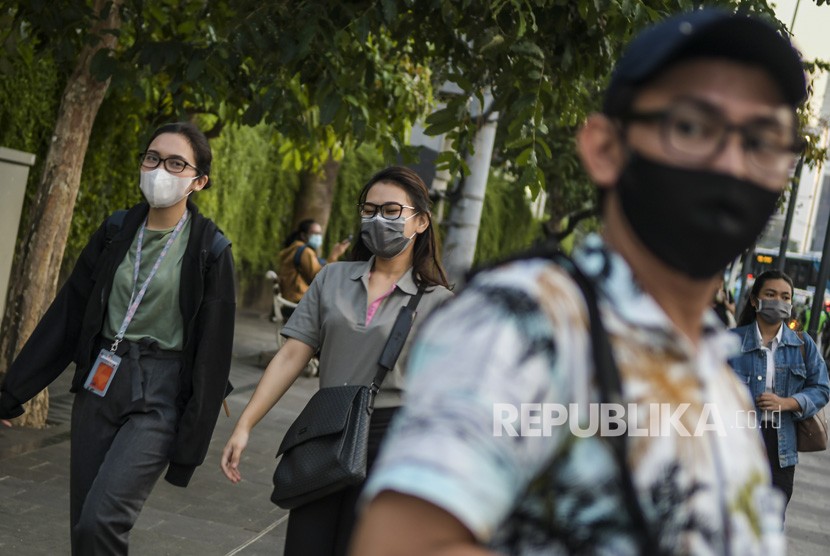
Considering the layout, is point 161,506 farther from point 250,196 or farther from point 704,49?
point 250,196

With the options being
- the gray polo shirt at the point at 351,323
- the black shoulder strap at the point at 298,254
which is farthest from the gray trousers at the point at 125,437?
the black shoulder strap at the point at 298,254

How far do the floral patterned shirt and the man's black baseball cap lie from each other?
214 mm

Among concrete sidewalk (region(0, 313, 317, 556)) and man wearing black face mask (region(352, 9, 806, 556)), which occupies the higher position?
man wearing black face mask (region(352, 9, 806, 556))

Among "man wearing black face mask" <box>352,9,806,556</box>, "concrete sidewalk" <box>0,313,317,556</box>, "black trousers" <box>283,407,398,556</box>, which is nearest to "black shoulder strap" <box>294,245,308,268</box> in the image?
"concrete sidewalk" <box>0,313,317,556</box>

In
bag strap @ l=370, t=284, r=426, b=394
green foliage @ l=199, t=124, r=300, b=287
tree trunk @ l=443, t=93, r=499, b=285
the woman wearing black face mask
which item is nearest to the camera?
the woman wearing black face mask

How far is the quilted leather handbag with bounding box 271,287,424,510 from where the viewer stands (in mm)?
4098

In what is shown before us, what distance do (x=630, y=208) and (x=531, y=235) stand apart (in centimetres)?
2952

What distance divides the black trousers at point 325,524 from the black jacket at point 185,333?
592 mm

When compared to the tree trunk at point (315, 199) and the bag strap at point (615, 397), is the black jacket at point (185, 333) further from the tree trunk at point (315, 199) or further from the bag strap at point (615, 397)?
the tree trunk at point (315, 199)

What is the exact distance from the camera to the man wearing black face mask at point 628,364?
52.7 inches

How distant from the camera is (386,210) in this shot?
4.85 metres

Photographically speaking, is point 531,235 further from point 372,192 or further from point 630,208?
point 630,208

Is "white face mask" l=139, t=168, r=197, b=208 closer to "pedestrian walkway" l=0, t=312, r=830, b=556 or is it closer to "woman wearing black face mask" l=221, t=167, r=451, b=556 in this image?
"woman wearing black face mask" l=221, t=167, r=451, b=556

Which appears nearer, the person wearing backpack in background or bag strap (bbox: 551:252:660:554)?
bag strap (bbox: 551:252:660:554)
